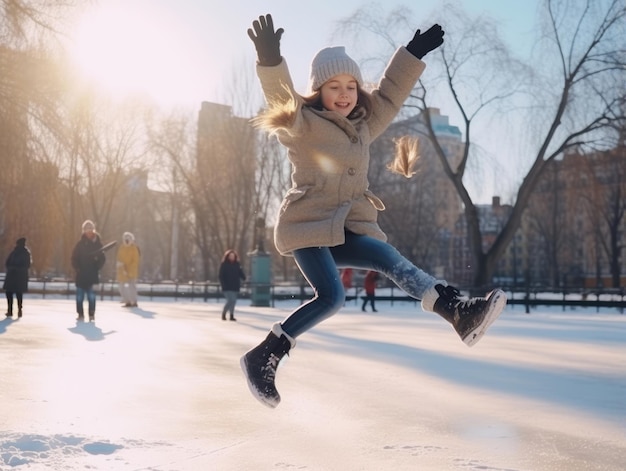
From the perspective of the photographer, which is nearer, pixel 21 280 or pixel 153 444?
pixel 153 444

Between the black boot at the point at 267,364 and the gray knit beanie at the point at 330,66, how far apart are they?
3.67ft

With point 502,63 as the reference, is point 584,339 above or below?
below

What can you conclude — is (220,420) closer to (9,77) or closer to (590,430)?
(590,430)

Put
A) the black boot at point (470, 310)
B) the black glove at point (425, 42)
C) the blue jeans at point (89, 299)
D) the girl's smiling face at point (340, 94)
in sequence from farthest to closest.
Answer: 1. the blue jeans at point (89, 299)
2. the black glove at point (425, 42)
3. the girl's smiling face at point (340, 94)
4. the black boot at point (470, 310)

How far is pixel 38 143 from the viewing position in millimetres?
13609

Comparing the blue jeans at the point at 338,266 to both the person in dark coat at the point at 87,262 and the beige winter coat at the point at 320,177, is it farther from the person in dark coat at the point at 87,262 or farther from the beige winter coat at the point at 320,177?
the person in dark coat at the point at 87,262

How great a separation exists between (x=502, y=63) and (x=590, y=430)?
16.6 meters

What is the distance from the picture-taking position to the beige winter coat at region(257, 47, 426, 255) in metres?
3.14

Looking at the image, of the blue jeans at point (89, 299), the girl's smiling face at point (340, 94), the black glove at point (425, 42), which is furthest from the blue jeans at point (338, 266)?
the blue jeans at point (89, 299)

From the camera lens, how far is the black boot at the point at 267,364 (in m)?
3.23

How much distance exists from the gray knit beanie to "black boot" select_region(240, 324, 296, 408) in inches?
44.0

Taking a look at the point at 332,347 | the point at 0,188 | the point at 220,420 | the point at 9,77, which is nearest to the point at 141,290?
the point at 0,188

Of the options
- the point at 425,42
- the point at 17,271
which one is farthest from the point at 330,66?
the point at 17,271

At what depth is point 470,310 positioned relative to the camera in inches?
118
